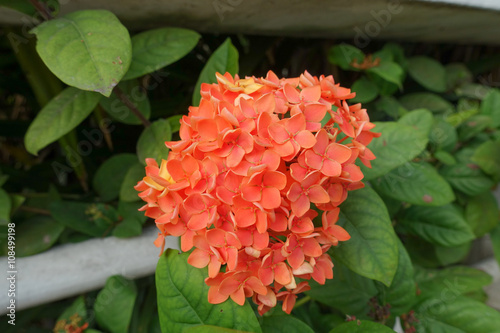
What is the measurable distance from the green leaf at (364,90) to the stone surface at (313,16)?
19 centimetres

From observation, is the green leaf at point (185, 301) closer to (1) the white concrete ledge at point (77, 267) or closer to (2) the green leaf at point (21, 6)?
(1) the white concrete ledge at point (77, 267)

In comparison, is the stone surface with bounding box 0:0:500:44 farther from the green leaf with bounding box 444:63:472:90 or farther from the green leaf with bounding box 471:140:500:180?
the green leaf with bounding box 471:140:500:180

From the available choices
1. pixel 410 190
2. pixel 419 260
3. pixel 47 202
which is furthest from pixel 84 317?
pixel 419 260

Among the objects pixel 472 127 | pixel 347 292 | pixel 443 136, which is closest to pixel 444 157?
pixel 443 136

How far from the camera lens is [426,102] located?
1.36m

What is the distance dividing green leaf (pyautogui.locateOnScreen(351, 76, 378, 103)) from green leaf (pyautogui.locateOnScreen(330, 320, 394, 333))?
0.78m

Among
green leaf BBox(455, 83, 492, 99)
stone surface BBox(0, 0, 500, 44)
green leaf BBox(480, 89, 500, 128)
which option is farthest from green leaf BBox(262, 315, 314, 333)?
green leaf BBox(455, 83, 492, 99)

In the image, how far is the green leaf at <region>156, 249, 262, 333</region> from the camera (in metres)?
0.53

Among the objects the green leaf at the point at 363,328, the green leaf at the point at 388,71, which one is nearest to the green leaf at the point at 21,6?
the green leaf at the point at 363,328

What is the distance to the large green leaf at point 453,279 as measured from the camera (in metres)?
0.93

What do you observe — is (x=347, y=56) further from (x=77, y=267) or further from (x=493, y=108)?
(x=77, y=267)

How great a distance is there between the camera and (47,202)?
1014 mm

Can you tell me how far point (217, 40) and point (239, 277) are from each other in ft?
2.97

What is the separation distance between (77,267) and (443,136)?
1.07 metres
